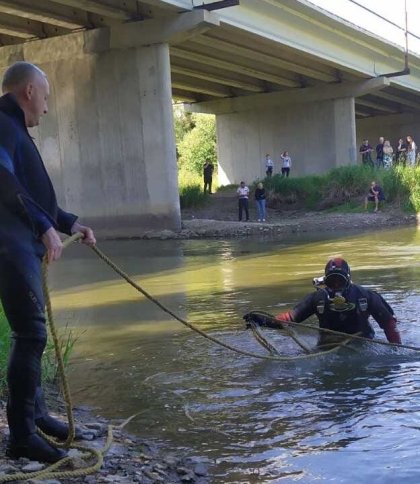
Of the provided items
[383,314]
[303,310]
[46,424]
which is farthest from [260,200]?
[46,424]

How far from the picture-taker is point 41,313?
141 inches

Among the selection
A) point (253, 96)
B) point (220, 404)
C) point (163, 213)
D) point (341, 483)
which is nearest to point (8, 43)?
point (163, 213)

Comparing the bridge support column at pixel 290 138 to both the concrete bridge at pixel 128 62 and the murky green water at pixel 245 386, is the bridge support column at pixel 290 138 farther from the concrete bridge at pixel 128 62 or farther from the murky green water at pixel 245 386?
the murky green water at pixel 245 386

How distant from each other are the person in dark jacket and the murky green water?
3.83 ft

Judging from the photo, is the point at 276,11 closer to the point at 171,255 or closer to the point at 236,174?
the point at 171,255

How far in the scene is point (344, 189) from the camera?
94.1 ft

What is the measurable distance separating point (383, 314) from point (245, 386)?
4.96ft

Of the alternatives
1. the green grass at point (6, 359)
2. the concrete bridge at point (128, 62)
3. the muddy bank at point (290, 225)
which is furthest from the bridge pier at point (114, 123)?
the green grass at point (6, 359)

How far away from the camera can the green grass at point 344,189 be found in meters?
26.8

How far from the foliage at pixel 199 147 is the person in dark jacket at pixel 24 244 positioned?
4856cm

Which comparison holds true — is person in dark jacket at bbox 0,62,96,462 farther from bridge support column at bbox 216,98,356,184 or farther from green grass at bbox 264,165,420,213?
bridge support column at bbox 216,98,356,184

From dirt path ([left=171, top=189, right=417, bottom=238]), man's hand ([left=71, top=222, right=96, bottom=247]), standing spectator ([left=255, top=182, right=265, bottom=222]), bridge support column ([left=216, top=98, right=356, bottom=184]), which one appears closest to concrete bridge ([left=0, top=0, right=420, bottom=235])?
dirt path ([left=171, top=189, right=417, bottom=238])

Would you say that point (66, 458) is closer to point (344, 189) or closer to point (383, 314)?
point (383, 314)

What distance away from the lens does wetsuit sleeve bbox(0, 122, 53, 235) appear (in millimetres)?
3414
